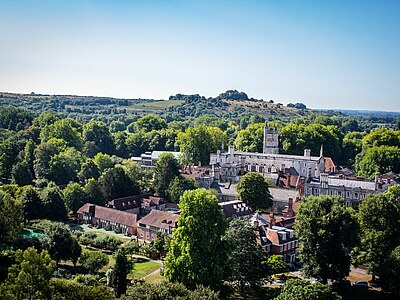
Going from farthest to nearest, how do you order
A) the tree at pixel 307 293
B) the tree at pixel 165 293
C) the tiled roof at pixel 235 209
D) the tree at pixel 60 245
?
the tiled roof at pixel 235 209
the tree at pixel 60 245
the tree at pixel 307 293
the tree at pixel 165 293

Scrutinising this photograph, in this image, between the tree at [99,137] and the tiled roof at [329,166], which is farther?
the tree at [99,137]

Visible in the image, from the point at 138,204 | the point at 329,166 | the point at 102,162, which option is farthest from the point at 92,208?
the point at 329,166

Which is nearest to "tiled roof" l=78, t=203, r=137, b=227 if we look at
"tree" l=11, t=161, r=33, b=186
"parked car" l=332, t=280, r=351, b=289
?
"tree" l=11, t=161, r=33, b=186

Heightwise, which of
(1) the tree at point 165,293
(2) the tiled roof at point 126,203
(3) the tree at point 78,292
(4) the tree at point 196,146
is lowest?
(2) the tiled roof at point 126,203

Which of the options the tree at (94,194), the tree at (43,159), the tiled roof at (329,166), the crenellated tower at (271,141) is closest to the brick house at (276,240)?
the tree at (94,194)

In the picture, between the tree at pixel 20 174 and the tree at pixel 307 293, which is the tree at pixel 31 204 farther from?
the tree at pixel 307 293

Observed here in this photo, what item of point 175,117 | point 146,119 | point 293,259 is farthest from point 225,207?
point 175,117
